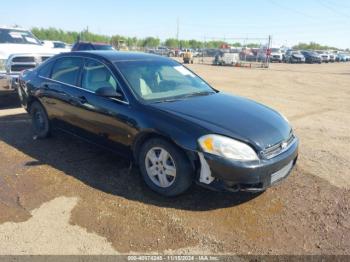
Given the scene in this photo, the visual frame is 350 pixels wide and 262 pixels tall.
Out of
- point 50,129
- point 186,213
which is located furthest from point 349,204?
point 50,129

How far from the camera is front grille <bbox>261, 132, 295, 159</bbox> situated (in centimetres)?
365

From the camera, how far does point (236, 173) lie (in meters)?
3.49

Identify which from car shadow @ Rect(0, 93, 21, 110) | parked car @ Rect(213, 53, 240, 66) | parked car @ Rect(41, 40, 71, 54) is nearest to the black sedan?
car shadow @ Rect(0, 93, 21, 110)

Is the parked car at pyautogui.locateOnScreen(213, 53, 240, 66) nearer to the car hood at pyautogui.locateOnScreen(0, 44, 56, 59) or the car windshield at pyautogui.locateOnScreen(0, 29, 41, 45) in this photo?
the car windshield at pyautogui.locateOnScreen(0, 29, 41, 45)

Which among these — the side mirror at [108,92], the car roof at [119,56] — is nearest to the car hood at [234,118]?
the side mirror at [108,92]

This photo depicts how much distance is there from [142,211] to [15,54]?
23.3ft

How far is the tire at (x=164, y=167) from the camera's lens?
3742 mm

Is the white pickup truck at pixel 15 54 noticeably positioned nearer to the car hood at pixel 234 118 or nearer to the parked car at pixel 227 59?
the car hood at pixel 234 118

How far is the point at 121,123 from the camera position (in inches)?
169

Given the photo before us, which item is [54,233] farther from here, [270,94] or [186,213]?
[270,94]

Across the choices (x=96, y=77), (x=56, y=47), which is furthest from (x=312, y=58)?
(x=96, y=77)

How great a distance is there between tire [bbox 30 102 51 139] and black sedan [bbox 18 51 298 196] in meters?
0.27

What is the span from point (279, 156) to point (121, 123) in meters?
1.88

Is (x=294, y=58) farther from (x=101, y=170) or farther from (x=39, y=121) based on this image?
(x=101, y=170)
